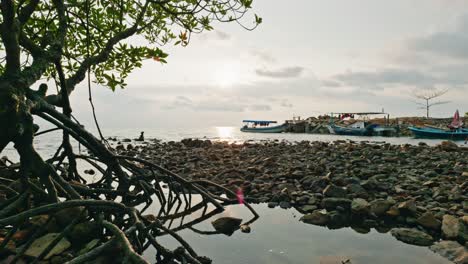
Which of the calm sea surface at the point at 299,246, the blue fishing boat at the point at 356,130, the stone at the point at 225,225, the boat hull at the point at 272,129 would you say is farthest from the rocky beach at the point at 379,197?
the boat hull at the point at 272,129

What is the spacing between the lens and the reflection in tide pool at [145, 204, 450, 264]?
614cm

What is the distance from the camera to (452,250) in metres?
6.16

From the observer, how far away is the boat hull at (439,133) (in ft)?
177

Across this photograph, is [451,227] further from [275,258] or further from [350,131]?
[350,131]

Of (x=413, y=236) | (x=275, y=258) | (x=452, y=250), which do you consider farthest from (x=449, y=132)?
(x=275, y=258)

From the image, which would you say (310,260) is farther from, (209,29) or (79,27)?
(79,27)

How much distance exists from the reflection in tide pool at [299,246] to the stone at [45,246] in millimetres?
1556

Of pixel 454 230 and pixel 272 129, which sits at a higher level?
pixel 272 129

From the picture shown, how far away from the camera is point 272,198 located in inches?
416

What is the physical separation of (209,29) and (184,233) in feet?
14.7

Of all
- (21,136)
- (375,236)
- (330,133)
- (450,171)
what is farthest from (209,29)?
(330,133)

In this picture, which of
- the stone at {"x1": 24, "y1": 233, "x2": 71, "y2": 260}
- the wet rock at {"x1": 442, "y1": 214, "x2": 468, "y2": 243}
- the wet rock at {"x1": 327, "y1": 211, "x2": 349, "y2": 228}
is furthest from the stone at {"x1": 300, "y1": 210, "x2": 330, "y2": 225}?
the stone at {"x1": 24, "y1": 233, "x2": 71, "y2": 260}

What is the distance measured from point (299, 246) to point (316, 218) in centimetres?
171

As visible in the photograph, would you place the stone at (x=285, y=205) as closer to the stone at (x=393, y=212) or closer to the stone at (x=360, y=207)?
the stone at (x=360, y=207)
